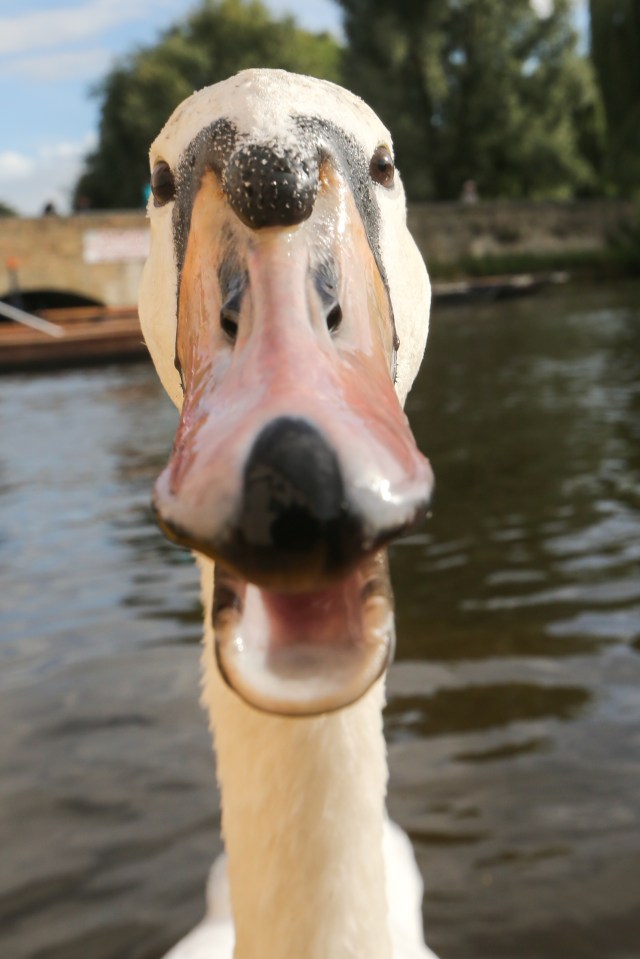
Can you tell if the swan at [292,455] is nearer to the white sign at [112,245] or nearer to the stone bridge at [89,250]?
the stone bridge at [89,250]

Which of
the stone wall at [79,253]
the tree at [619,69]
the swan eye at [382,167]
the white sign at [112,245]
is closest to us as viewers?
the swan eye at [382,167]

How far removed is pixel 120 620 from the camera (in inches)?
224

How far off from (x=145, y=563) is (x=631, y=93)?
2411cm

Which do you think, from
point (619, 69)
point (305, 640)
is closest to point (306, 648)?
point (305, 640)

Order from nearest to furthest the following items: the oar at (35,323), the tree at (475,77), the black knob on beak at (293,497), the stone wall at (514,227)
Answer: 1. the black knob on beak at (293,497)
2. the oar at (35,323)
3. the stone wall at (514,227)
4. the tree at (475,77)

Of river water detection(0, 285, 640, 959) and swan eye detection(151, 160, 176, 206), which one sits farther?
river water detection(0, 285, 640, 959)

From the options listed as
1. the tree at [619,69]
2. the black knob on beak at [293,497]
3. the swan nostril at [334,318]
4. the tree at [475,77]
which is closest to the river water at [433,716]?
the swan nostril at [334,318]

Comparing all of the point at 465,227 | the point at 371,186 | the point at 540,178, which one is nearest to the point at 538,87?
the point at 540,178

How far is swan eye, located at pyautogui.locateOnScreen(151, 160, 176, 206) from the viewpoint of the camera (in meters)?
1.93

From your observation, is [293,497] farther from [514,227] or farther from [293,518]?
[514,227]

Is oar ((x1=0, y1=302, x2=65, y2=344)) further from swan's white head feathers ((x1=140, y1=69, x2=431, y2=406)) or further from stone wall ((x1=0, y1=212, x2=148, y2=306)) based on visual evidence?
swan's white head feathers ((x1=140, y1=69, x2=431, y2=406))

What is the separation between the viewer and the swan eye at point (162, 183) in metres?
1.93

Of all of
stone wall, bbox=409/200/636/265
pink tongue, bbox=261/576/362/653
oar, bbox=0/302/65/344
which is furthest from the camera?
stone wall, bbox=409/200/636/265

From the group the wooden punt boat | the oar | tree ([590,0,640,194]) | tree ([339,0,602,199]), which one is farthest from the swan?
tree ([339,0,602,199])
